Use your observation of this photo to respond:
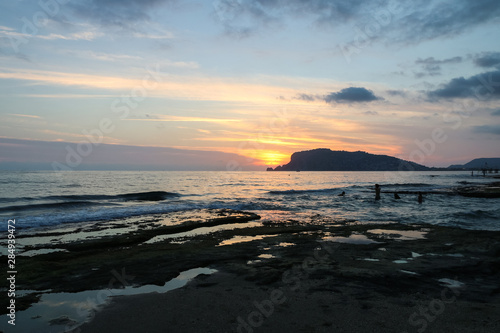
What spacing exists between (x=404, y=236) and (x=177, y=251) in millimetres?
11823

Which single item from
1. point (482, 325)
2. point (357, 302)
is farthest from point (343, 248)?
point (482, 325)

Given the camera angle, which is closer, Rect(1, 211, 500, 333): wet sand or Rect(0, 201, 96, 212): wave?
Rect(1, 211, 500, 333): wet sand

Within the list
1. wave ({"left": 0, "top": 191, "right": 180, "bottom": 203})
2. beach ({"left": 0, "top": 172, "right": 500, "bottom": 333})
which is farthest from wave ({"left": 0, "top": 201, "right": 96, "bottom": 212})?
beach ({"left": 0, "top": 172, "right": 500, "bottom": 333})

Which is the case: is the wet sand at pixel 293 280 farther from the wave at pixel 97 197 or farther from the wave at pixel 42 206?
the wave at pixel 97 197

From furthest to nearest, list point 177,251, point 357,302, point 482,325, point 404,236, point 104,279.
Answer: point 404,236 → point 177,251 → point 104,279 → point 357,302 → point 482,325

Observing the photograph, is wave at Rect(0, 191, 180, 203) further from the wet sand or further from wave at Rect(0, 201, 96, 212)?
the wet sand

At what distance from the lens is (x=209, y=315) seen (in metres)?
6.51

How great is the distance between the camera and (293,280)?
863cm

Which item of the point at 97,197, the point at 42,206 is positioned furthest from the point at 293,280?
the point at 97,197

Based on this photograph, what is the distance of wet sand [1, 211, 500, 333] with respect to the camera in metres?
6.14

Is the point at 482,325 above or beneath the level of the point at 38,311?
above

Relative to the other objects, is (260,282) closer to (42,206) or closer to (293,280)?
(293,280)

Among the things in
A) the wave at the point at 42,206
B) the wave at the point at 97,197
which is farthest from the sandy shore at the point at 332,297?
the wave at the point at 97,197

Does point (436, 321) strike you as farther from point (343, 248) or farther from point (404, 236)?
point (404, 236)
